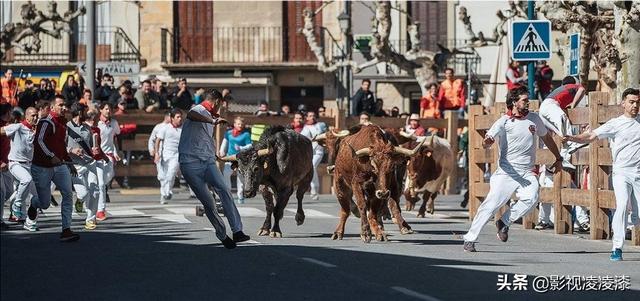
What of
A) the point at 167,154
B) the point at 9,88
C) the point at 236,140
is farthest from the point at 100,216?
the point at 9,88

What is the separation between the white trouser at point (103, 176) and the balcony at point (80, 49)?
30361 millimetres

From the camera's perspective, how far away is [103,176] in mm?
23719

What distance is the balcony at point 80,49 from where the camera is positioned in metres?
54.2

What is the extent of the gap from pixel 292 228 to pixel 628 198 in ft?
20.6

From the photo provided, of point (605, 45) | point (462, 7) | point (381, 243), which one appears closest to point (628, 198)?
Answer: point (381, 243)

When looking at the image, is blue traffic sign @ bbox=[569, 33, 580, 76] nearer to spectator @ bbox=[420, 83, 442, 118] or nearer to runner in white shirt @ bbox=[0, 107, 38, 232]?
runner in white shirt @ bbox=[0, 107, 38, 232]

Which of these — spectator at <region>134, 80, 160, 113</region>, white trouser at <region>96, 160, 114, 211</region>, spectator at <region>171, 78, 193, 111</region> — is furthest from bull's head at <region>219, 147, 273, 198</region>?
spectator at <region>134, 80, 160, 113</region>

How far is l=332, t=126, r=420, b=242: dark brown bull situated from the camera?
18.7 meters

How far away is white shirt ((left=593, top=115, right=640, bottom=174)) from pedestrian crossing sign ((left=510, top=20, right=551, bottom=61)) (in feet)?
26.8

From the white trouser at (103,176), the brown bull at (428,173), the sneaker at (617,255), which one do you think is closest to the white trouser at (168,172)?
the brown bull at (428,173)

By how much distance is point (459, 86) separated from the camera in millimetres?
36906

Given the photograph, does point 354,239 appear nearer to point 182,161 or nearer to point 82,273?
point 182,161

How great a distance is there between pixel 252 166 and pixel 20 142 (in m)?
3.94

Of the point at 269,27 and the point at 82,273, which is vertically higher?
the point at 269,27
